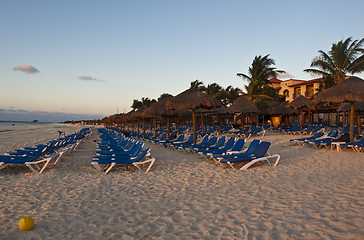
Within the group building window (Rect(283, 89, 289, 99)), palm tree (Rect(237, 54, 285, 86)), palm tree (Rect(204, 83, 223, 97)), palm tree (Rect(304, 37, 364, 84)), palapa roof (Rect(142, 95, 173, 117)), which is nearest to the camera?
palapa roof (Rect(142, 95, 173, 117))

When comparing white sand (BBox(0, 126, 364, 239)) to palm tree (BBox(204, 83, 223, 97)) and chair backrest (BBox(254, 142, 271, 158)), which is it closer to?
chair backrest (BBox(254, 142, 271, 158))

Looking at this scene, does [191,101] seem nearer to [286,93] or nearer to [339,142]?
[339,142]

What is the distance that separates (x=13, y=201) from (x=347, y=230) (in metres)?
4.47

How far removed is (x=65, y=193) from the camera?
159 inches

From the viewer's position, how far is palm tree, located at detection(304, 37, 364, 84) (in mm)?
19094

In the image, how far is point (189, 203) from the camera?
11.6ft

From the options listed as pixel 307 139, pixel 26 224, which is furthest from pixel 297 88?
pixel 26 224

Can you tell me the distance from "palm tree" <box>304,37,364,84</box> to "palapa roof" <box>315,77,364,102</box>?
43.2 feet

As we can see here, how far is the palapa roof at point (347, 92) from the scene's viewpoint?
7.94 meters

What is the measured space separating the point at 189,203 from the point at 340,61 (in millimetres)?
21761

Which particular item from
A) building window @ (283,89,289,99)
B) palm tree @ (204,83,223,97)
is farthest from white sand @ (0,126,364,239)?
building window @ (283,89,289,99)

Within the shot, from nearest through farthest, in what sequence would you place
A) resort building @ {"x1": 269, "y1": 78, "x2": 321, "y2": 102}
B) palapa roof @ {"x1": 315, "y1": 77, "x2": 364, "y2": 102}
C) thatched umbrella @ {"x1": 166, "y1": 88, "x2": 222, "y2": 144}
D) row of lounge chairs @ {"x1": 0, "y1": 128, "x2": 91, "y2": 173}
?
row of lounge chairs @ {"x1": 0, "y1": 128, "x2": 91, "y2": 173} → palapa roof @ {"x1": 315, "y1": 77, "x2": 364, "y2": 102} → thatched umbrella @ {"x1": 166, "y1": 88, "x2": 222, "y2": 144} → resort building @ {"x1": 269, "y1": 78, "x2": 321, "y2": 102}

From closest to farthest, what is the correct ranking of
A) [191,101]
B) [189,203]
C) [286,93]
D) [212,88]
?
1. [189,203]
2. [191,101]
3. [212,88]
4. [286,93]

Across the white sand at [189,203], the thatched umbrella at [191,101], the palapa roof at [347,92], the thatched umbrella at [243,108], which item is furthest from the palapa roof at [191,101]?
the thatched umbrella at [243,108]
